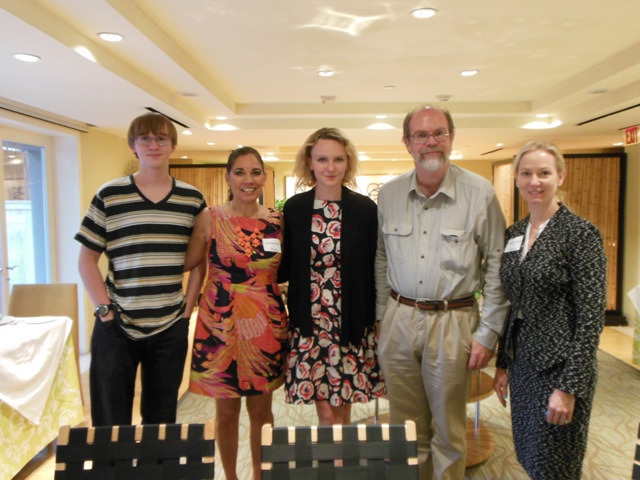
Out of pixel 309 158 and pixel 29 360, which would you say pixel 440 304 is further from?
pixel 29 360

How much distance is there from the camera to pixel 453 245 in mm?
1817

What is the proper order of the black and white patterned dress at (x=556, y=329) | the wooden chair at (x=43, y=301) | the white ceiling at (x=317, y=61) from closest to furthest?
the black and white patterned dress at (x=556, y=329)
the white ceiling at (x=317, y=61)
the wooden chair at (x=43, y=301)

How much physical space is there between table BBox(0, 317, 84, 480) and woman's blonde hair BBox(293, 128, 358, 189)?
1.84 meters

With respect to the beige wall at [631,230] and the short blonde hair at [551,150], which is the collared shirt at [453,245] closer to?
the short blonde hair at [551,150]

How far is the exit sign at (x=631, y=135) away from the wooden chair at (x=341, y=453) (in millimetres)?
5736

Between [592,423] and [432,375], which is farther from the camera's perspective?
[592,423]

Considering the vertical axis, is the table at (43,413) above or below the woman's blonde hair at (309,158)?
below

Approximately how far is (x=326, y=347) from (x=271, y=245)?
467 millimetres

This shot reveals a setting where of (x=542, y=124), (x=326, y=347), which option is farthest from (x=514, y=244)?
(x=542, y=124)

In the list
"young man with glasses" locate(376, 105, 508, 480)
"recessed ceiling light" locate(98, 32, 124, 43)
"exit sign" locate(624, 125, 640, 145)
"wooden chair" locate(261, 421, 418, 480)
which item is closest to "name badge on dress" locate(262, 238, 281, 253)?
"young man with glasses" locate(376, 105, 508, 480)

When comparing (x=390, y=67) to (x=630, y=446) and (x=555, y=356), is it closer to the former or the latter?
(x=555, y=356)

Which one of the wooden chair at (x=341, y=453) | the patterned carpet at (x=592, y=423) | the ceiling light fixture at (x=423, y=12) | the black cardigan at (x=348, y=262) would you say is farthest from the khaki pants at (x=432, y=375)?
the ceiling light fixture at (x=423, y=12)

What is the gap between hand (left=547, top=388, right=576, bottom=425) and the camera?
158 centimetres

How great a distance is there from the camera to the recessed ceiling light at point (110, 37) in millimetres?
2758
